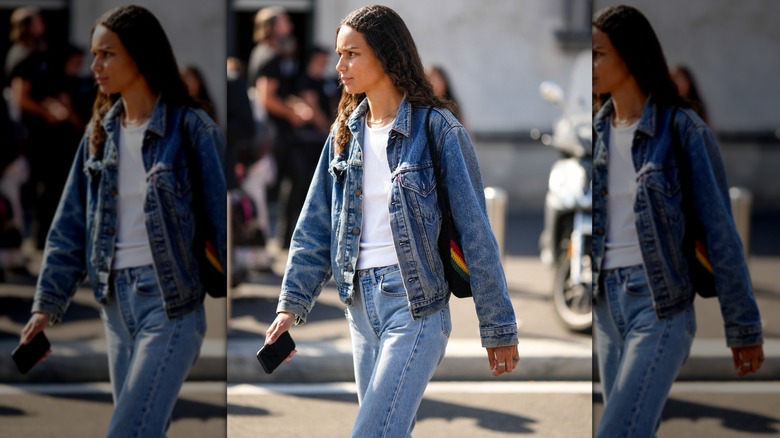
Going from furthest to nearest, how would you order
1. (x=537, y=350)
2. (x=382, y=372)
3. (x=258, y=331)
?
(x=258, y=331)
(x=537, y=350)
(x=382, y=372)

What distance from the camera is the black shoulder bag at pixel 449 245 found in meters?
3.21

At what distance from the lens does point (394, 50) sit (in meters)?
3.20

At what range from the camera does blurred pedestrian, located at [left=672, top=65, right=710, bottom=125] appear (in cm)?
333

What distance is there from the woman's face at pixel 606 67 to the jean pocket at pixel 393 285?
2.47 ft

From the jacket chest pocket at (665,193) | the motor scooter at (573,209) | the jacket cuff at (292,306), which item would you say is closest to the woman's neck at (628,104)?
the jacket chest pocket at (665,193)

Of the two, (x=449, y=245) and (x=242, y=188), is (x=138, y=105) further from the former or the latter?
(x=242, y=188)

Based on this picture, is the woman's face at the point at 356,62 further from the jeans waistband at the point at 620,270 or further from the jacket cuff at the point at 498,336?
the jeans waistband at the point at 620,270

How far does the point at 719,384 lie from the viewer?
3.50 metres

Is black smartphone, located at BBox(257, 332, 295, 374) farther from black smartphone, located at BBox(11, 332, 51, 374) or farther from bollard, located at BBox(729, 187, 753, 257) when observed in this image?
bollard, located at BBox(729, 187, 753, 257)

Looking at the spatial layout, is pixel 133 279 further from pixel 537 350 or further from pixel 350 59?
pixel 537 350

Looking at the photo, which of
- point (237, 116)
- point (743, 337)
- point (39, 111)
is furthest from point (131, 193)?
point (237, 116)

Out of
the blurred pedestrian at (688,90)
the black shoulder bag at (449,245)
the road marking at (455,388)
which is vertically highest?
the blurred pedestrian at (688,90)

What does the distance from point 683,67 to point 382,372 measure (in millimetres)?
1146

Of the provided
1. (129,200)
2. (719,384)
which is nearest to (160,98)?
(129,200)
